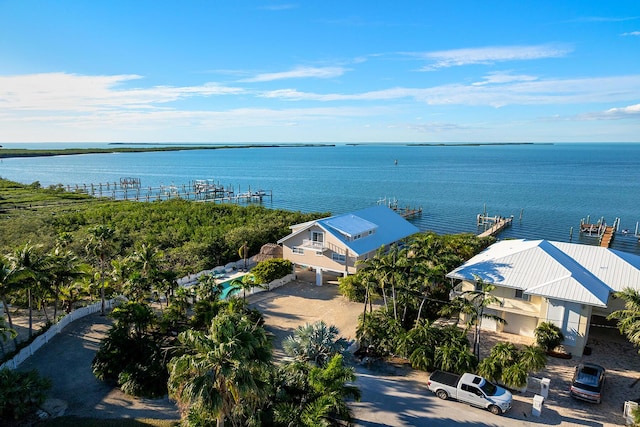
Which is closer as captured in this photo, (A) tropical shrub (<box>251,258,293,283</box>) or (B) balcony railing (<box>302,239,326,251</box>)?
(A) tropical shrub (<box>251,258,293,283</box>)

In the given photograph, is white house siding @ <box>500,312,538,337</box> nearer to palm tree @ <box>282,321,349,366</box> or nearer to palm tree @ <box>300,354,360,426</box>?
palm tree @ <box>282,321,349,366</box>

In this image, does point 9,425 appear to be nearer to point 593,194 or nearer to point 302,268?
point 302,268

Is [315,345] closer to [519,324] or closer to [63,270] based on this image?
[519,324]

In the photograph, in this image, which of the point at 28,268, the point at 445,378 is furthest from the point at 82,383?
the point at 445,378

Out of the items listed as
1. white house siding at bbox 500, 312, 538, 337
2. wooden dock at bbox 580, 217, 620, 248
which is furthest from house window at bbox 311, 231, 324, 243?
wooden dock at bbox 580, 217, 620, 248

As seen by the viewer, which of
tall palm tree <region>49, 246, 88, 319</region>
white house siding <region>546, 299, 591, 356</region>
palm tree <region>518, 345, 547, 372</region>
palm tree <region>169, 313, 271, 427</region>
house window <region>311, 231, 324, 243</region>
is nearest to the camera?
palm tree <region>169, 313, 271, 427</region>
